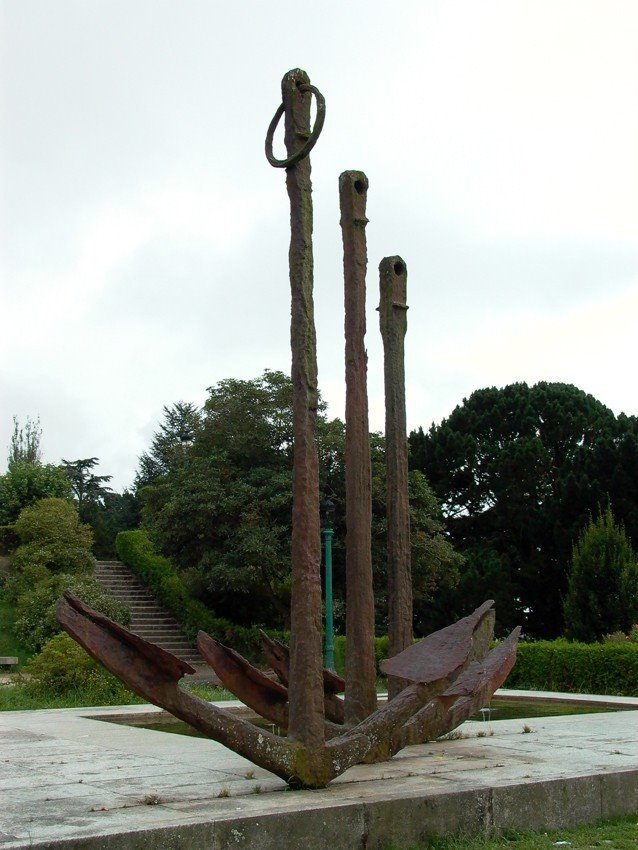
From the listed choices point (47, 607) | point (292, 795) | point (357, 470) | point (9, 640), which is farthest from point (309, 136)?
point (9, 640)

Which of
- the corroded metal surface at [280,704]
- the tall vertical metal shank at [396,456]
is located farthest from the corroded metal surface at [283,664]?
the corroded metal surface at [280,704]

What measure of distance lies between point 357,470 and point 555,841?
107 inches

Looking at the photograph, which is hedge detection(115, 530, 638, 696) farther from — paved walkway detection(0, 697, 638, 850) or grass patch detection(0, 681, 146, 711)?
paved walkway detection(0, 697, 638, 850)

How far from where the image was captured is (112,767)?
6.31 meters

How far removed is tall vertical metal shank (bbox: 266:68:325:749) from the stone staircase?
15635mm

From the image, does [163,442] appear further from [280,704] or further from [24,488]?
[280,704]

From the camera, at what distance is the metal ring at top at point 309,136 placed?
5820 mm

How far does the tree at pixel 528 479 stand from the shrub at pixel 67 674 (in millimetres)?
16541

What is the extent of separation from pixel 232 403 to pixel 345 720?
1774 centimetres

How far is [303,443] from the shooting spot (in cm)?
554

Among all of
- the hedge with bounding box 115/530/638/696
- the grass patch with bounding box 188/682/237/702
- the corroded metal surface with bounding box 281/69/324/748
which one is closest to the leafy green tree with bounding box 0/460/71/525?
the hedge with bounding box 115/530/638/696

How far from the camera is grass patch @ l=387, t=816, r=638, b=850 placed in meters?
4.78

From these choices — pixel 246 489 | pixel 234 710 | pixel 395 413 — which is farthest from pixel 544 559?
pixel 395 413

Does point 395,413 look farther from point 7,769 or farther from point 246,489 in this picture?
point 246,489
